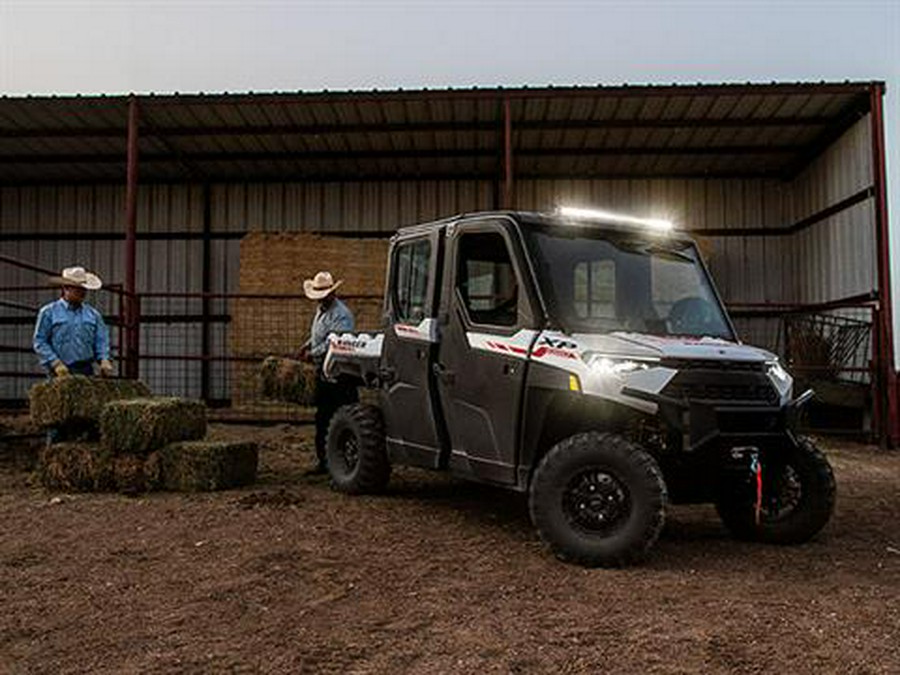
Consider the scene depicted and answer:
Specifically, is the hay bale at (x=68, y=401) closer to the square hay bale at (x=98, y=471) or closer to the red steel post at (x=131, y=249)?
the square hay bale at (x=98, y=471)

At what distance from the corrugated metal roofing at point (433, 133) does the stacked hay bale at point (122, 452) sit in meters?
6.69

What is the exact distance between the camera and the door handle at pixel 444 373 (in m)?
5.67

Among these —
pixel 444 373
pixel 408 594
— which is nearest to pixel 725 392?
pixel 444 373

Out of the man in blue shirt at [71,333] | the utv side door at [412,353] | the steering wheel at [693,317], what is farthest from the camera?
the man in blue shirt at [71,333]

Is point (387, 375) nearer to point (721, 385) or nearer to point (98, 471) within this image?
point (721, 385)

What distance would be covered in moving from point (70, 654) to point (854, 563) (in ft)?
13.8

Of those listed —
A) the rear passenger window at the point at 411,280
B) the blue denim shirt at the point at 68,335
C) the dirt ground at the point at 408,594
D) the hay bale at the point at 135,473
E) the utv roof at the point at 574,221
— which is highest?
the utv roof at the point at 574,221

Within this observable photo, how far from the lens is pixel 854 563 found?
4.89 m

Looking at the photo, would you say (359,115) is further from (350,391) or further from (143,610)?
(143,610)

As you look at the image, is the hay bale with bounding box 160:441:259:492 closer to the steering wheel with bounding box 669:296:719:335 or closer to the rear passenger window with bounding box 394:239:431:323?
the rear passenger window with bounding box 394:239:431:323

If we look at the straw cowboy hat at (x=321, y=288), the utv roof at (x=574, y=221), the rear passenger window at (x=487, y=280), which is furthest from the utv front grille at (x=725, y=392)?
the straw cowboy hat at (x=321, y=288)

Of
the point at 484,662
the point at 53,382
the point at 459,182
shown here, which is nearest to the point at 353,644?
the point at 484,662

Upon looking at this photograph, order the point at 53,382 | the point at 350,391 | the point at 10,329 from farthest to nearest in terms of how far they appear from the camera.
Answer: the point at 10,329 < the point at 350,391 < the point at 53,382

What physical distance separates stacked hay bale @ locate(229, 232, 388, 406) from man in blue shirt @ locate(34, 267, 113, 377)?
17.1 ft
